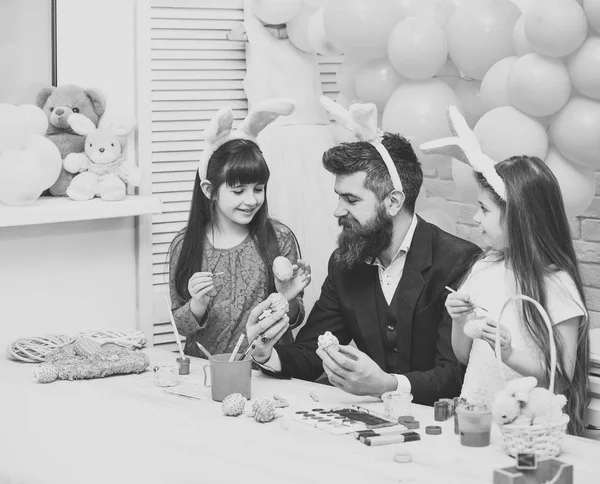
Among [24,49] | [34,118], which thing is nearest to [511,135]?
[34,118]

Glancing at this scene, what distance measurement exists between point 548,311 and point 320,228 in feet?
4.47

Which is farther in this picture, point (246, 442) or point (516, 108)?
point (516, 108)

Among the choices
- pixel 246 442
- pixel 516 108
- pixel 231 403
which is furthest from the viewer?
pixel 516 108

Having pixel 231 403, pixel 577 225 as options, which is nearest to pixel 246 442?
pixel 231 403

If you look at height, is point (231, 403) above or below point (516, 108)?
below

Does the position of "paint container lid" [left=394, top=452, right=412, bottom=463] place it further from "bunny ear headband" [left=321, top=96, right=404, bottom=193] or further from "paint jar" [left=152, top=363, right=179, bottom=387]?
"bunny ear headband" [left=321, top=96, right=404, bottom=193]

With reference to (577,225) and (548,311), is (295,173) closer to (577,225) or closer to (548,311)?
(577,225)

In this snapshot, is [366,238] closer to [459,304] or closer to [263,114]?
[263,114]

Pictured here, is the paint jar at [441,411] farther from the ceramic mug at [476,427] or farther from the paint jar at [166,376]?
the paint jar at [166,376]

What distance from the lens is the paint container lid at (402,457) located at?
1.98 metres

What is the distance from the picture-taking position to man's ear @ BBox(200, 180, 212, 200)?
127 inches

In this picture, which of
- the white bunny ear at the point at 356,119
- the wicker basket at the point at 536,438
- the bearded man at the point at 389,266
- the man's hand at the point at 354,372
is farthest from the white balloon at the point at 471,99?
the wicker basket at the point at 536,438

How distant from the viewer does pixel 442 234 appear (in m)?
3.03

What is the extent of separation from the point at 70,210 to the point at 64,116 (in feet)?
1.07
